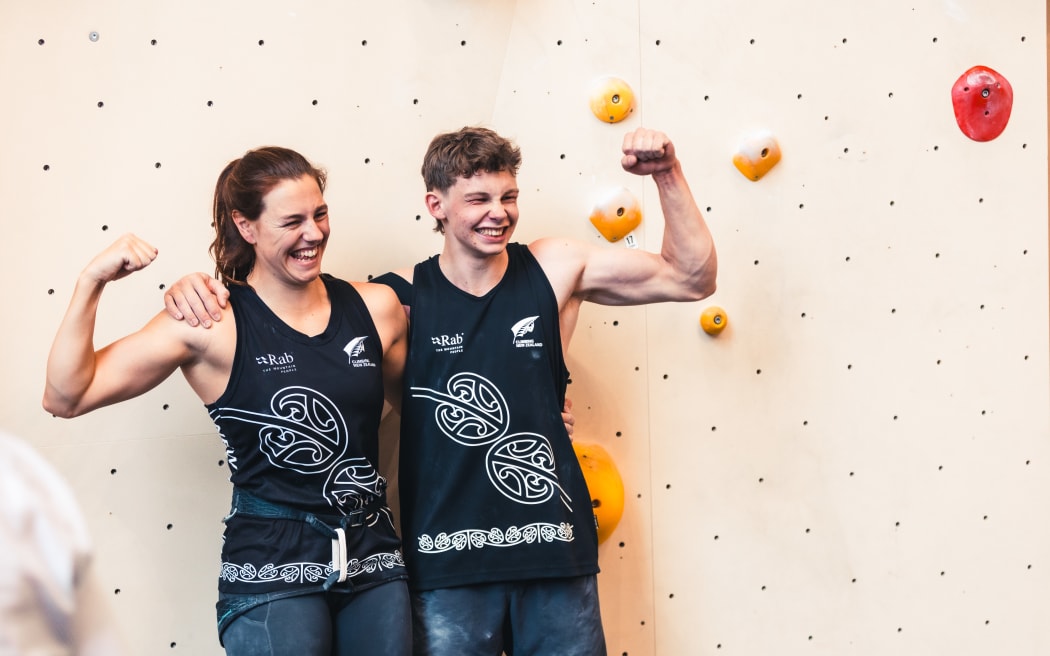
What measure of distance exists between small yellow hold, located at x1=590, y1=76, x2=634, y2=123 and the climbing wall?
3 cm

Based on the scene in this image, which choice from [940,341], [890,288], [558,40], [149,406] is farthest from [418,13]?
[940,341]

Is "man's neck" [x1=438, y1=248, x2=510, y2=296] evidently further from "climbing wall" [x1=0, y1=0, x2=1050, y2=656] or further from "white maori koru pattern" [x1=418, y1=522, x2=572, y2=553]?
"white maori koru pattern" [x1=418, y1=522, x2=572, y2=553]

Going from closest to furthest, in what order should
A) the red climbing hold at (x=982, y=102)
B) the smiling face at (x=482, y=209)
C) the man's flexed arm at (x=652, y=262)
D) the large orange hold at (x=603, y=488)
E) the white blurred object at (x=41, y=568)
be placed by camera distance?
the white blurred object at (x=41, y=568), the smiling face at (x=482, y=209), the man's flexed arm at (x=652, y=262), the large orange hold at (x=603, y=488), the red climbing hold at (x=982, y=102)

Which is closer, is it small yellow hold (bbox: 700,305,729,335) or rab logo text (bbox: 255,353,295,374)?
rab logo text (bbox: 255,353,295,374)

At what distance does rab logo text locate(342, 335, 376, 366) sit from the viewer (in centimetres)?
182

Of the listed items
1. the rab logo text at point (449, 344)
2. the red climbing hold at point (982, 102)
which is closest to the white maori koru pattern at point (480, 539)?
the rab logo text at point (449, 344)

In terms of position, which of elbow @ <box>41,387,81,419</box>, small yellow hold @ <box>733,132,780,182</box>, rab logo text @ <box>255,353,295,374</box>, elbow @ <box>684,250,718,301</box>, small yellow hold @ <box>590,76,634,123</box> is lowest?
elbow @ <box>41,387,81,419</box>

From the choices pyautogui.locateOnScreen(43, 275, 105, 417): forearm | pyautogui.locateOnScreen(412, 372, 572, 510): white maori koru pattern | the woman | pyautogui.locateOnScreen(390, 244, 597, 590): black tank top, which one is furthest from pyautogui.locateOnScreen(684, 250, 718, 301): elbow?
pyautogui.locateOnScreen(43, 275, 105, 417): forearm

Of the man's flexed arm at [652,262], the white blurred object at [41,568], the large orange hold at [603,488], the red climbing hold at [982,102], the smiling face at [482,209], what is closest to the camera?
the white blurred object at [41,568]

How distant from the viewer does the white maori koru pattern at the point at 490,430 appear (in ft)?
6.37

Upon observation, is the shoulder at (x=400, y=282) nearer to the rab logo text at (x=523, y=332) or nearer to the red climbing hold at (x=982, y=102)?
the rab logo text at (x=523, y=332)

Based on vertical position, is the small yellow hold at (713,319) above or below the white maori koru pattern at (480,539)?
above

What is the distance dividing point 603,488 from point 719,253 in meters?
0.66

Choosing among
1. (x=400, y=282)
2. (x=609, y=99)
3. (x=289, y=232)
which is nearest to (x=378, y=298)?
(x=400, y=282)
